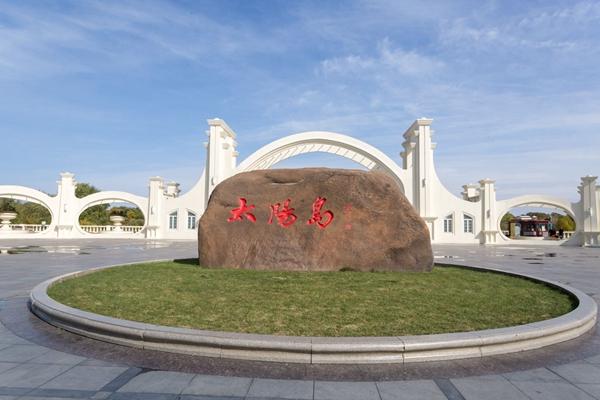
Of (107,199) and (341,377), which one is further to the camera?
(107,199)

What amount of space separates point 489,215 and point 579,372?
23.9 m

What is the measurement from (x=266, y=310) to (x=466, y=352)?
229 centimetres

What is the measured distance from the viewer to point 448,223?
2606 centimetres

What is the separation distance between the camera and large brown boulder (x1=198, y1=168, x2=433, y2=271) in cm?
828

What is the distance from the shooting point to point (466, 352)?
11.8ft

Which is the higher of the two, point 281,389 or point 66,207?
point 66,207

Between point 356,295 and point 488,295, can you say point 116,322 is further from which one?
point 488,295

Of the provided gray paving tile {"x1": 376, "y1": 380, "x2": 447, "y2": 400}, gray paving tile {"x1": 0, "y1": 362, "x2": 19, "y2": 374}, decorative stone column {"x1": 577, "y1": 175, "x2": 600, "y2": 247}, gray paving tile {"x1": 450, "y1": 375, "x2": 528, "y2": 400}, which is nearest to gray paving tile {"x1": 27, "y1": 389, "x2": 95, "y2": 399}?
gray paving tile {"x1": 0, "y1": 362, "x2": 19, "y2": 374}

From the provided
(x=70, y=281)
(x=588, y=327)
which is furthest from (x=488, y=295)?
(x=70, y=281)

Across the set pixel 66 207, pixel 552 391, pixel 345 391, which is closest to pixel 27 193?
pixel 66 207

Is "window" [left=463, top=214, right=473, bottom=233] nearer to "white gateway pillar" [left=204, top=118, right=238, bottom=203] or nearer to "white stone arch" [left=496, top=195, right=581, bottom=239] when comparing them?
"white stone arch" [left=496, top=195, right=581, bottom=239]

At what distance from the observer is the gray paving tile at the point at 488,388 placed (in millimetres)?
2809

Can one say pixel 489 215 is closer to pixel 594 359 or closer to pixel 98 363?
pixel 594 359

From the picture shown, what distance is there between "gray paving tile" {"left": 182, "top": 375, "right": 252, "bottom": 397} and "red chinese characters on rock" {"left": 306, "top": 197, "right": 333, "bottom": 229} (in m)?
5.56
